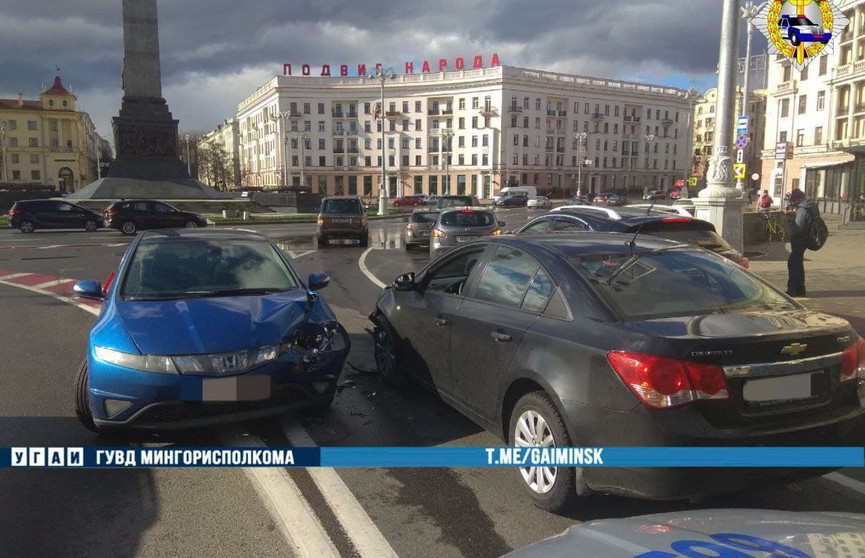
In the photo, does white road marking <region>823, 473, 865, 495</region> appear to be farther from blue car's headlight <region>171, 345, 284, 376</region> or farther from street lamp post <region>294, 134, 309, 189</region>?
street lamp post <region>294, 134, 309, 189</region>

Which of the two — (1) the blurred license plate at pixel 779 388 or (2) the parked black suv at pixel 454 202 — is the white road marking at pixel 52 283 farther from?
(2) the parked black suv at pixel 454 202

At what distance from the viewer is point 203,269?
5.69 m

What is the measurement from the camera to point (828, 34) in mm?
30875

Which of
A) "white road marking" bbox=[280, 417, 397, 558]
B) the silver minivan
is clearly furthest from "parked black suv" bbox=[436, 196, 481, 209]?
"white road marking" bbox=[280, 417, 397, 558]

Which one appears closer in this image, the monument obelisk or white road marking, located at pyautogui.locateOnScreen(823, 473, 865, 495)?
white road marking, located at pyautogui.locateOnScreen(823, 473, 865, 495)

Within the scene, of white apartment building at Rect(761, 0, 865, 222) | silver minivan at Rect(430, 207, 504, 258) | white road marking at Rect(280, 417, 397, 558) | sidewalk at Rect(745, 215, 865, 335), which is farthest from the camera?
white apartment building at Rect(761, 0, 865, 222)

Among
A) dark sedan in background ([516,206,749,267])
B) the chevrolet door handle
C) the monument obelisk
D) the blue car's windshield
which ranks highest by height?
the monument obelisk

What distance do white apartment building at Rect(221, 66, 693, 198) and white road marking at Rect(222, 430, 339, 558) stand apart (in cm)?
9667

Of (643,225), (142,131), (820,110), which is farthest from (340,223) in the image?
(820,110)

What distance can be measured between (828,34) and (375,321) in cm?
3379

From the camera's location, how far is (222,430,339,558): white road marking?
127 inches

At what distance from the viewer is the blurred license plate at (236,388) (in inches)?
164

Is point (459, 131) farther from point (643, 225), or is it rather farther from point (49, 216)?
point (643, 225)

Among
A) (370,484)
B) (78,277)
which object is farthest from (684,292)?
(78,277)
